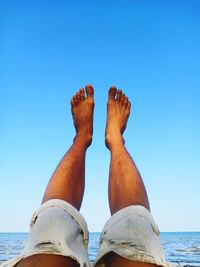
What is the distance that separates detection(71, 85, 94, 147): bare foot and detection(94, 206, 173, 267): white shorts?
123cm

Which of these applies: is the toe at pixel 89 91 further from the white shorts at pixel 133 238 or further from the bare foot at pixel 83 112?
the white shorts at pixel 133 238

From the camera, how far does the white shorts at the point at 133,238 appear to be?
1062mm

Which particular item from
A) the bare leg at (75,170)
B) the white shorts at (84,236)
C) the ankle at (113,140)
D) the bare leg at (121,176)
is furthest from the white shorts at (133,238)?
the ankle at (113,140)

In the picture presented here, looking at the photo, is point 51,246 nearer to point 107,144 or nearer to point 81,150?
point 81,150

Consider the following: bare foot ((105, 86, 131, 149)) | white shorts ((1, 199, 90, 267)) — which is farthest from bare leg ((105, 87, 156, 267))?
white shorts ((1, 199, 90, 267))

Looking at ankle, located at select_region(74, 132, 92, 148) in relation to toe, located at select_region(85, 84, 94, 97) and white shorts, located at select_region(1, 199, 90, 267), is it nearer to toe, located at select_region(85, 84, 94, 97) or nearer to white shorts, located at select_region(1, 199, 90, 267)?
toe, located at select_region(85, 84, 94, 97)

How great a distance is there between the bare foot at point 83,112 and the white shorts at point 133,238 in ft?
4.02

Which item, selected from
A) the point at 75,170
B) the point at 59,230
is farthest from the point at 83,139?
the point at 59,230

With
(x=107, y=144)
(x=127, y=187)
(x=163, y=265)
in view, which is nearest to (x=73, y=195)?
(x=127, y=187)

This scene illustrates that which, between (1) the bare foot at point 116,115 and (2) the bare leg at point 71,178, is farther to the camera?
(1) the bare foot at point 116,115

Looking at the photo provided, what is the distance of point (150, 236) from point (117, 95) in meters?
2.36

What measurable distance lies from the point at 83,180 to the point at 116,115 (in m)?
1.19

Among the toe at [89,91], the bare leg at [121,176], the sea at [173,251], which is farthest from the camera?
the sea at [173,251]

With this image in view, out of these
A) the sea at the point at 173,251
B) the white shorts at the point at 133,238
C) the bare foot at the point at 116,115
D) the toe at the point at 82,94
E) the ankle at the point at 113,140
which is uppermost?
the toe at the point at 82,94
